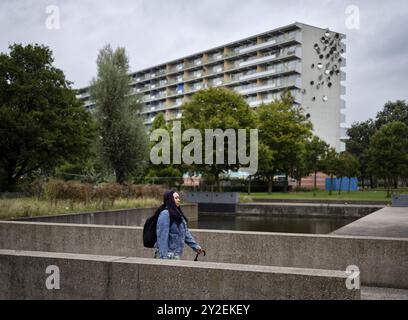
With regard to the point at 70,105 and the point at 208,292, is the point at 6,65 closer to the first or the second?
the point at 70,105

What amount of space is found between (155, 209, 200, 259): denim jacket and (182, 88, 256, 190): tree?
26412 mm

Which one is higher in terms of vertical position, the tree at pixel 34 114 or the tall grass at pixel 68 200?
the tree at pixel 34 114

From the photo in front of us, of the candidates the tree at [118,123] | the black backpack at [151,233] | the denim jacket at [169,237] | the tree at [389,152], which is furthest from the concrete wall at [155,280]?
the tree at [389,152]

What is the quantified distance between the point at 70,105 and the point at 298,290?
2293 cm

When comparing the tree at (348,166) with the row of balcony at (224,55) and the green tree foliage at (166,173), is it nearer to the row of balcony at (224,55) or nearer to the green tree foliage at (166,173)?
the green tree foliage at (166,173)

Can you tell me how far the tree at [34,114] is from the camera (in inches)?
883

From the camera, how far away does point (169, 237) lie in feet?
19.2

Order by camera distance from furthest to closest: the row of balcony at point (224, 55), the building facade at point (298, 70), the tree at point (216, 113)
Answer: the row of balcony at point (224, 55), the building facade at point (298, 70), the tree at point (216, 113)

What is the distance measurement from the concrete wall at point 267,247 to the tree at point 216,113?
2282 centimetres

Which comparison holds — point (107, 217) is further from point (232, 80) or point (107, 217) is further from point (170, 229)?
point (232, 80)

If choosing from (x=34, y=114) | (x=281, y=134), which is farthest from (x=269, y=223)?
(x=281, y=134)

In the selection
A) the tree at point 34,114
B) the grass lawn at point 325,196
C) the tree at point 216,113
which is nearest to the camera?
the tree at point 34,114
